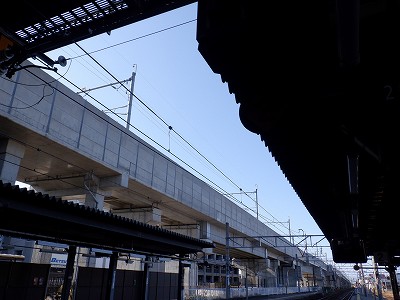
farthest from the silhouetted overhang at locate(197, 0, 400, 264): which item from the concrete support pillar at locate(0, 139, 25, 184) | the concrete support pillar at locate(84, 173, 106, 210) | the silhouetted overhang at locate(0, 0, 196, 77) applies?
the concrete support pillar at locate(84, 173, 106, 210)

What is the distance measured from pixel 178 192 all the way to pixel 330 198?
60.5ft

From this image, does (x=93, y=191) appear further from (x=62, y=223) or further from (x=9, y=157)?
(x=62, y=223)

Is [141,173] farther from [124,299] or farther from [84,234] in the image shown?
[84,234]

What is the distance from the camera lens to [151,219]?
29.4m

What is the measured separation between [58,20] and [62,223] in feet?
24.2

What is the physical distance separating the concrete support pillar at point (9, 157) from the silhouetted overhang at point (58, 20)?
10.6 metres

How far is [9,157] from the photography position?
55.6ft

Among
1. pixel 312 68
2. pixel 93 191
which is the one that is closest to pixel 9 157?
pixel 93 191

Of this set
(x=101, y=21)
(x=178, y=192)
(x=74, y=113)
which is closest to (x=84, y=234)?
(x=74, y=113)

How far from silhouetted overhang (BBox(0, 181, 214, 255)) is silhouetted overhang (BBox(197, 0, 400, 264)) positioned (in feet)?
23.9

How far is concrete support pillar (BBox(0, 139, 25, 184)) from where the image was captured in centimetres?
1672

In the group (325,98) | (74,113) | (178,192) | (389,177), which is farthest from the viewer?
(178,192)

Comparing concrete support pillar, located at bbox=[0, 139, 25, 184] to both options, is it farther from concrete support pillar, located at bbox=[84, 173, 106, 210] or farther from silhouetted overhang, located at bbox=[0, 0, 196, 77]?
silhouetted overhang, located at bbox=[0, 0, 196, 77]

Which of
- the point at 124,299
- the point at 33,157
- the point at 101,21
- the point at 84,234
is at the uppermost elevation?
the point at 33,157
